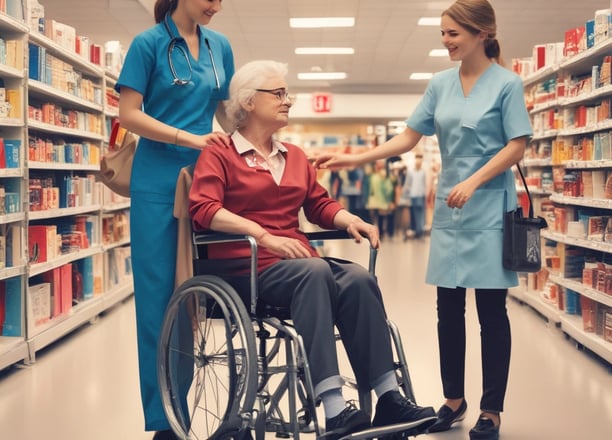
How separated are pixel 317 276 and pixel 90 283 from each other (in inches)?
151

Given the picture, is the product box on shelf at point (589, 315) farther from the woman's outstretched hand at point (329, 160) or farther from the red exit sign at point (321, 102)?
the red exit sign at point (321, 102)

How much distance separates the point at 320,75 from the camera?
52.3ft

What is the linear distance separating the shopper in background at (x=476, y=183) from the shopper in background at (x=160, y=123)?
0.51 m

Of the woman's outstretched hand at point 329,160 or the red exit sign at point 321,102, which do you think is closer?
the woman's outstretched hand at point 329,160

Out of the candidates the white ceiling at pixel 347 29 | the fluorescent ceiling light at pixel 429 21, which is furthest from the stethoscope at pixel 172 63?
the fluorescent ceiling light at pixel 429 21

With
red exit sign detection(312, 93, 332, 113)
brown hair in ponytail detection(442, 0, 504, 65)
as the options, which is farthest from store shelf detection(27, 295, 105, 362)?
red exit sign detection(312, 93, 332, 113)

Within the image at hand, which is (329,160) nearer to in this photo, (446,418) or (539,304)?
(446,418)

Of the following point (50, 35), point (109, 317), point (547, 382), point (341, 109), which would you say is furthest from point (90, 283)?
point (341, 109)

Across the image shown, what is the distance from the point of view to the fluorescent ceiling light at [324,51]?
12.8 m

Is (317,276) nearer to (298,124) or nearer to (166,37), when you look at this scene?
(166,37)

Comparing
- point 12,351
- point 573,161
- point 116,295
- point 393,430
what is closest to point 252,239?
point 393,430

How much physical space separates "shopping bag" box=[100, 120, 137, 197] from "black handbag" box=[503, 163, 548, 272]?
4.54 feet

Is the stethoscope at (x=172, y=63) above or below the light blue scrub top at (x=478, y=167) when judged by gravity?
above

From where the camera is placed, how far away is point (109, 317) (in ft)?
18.9
